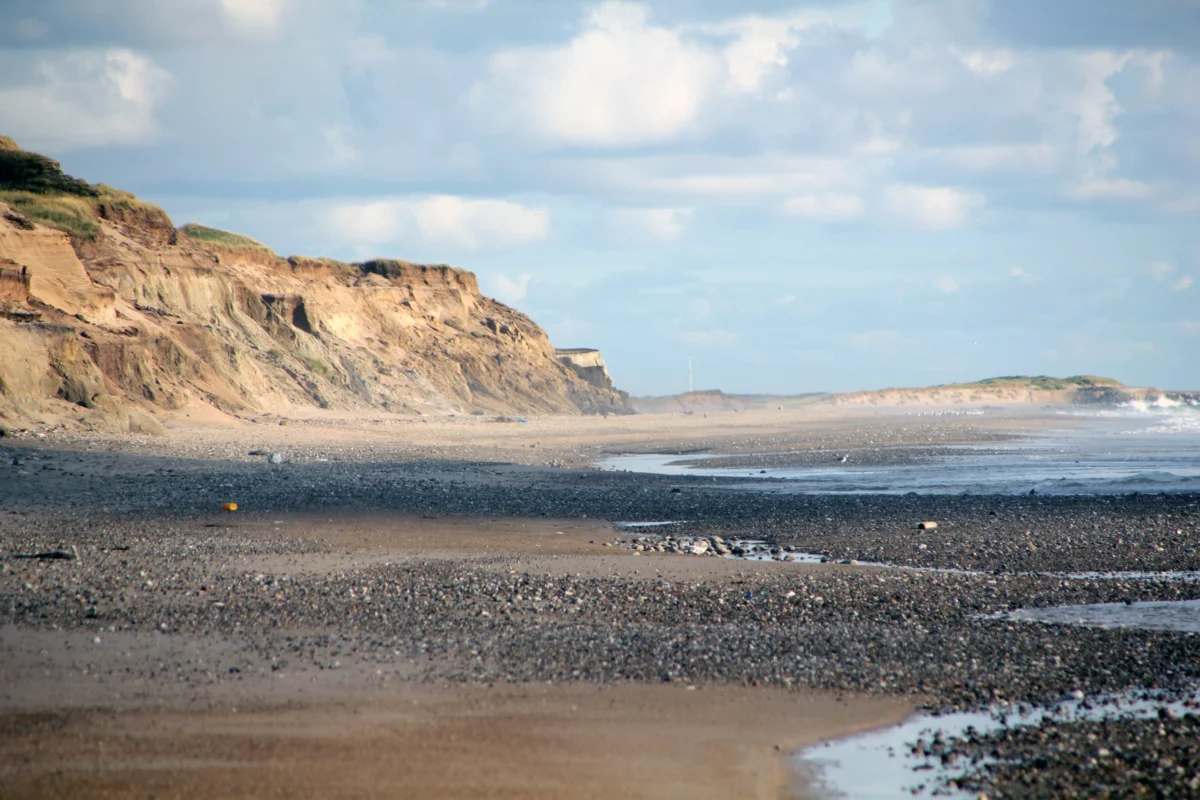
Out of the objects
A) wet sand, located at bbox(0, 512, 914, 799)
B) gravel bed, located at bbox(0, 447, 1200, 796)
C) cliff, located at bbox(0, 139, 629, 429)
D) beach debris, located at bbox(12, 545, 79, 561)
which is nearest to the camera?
wet sand, located at bbox(0, 512, 914, 799)

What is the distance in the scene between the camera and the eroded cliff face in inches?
1194

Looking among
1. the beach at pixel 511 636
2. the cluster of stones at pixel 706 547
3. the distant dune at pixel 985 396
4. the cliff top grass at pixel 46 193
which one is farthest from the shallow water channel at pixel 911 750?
the distant dune at pixel 985 396

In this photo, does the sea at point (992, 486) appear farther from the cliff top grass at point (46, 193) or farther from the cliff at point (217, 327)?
the cliff top grass at point (46, 193)

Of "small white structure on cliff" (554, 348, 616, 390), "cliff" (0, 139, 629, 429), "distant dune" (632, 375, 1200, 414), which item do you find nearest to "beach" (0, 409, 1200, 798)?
"cliff" (0, 139, 629, 429)

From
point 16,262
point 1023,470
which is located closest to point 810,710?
point 1023,470

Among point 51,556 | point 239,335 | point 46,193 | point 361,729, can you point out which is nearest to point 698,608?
point 361,729

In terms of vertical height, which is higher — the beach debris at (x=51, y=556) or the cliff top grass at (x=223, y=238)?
the cliff top grass at (x=223, y=238)

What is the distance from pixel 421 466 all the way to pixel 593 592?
56.4 feet

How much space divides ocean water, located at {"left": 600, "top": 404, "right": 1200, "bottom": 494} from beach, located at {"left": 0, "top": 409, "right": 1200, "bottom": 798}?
4.04 metres

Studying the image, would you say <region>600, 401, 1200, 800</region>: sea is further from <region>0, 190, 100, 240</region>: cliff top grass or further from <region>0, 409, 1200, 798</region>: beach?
<region>0, 190, 100, 240</region>: cliff top grass

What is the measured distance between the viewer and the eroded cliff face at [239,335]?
30.3 m

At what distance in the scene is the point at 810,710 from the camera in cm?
730

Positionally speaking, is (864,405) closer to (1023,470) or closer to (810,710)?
(1023,470)

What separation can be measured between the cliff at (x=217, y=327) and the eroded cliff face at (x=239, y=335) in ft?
0.30
